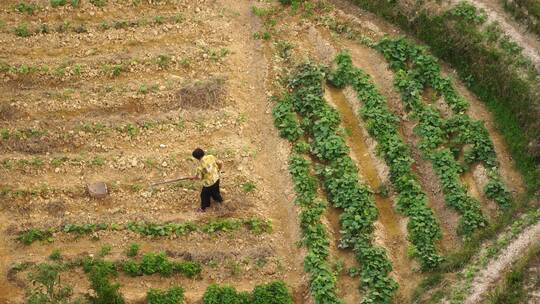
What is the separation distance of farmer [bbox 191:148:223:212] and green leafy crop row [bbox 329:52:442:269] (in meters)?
4.15

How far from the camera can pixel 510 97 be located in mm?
17703

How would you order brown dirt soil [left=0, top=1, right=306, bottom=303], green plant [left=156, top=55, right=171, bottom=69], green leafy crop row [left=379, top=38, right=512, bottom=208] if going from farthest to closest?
green plant [left=156, top=55, right=171, bottom=69] < green leafy crop row [left=379, top=38, right=512, bottom=208] < brown dirt soil [left=0, top=1, right=306, bottom=303]

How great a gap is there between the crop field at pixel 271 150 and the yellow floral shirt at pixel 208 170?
103cm

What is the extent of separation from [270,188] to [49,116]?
19.8 ft

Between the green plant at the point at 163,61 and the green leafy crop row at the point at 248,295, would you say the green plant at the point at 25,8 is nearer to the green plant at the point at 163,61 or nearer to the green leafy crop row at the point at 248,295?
the green plant at the point at 163,61

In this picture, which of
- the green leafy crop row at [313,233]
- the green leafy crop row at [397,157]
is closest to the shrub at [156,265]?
the green leafy crop row at [313,233]

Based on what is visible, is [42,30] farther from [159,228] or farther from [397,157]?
[397,157]

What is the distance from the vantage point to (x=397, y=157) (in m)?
17.0

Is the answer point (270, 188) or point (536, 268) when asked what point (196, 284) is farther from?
point (536, 268)

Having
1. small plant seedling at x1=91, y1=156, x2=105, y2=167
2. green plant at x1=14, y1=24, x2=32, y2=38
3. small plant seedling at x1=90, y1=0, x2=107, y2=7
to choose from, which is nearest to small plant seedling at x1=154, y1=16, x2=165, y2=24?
→ small plant seedling at x1=90, y1=0, x2=107, y2=7

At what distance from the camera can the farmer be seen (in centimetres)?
1555

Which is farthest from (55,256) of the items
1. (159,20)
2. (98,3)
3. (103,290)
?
(98,3)

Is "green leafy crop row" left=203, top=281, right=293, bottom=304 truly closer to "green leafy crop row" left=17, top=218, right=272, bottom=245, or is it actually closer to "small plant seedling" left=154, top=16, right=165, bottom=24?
"green leafy crop row" left=17, top=218, right=272, bottom=245

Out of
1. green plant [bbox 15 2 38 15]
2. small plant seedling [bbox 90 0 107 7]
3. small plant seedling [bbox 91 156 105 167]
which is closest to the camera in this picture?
small plant seedling [bbox 91 156 105 167]
